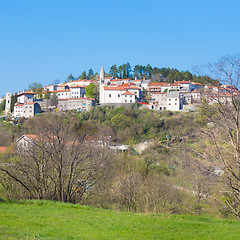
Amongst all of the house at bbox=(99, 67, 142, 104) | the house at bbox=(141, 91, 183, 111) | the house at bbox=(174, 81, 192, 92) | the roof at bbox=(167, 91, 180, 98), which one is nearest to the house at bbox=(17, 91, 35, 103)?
the house at bbox=(99, 67, 142, 104)

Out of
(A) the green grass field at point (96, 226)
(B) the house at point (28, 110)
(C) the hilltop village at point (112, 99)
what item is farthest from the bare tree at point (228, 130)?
(B) the house at point (28, 110)

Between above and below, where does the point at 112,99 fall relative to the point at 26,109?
above

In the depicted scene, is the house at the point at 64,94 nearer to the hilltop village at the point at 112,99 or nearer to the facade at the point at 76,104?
the hilltop village at the point at 112,99

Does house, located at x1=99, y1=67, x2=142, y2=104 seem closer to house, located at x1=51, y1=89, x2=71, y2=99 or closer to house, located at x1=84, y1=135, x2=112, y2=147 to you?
house, located at x1=51, y1=89, x2=71, y2=99

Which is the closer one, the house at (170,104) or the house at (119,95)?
the house at (170,104)

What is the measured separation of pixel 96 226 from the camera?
33.9 ft

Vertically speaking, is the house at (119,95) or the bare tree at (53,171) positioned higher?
the house at (119,95)

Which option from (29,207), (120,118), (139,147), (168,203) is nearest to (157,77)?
(120,118)

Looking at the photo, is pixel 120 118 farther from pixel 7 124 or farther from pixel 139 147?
pixel 7 124

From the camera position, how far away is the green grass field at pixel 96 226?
924cm

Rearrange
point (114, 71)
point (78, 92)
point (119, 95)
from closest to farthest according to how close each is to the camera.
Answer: point (119, 95) < point (78, 92) < point (114, 71)

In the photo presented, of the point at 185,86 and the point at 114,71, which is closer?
the point at 185,86

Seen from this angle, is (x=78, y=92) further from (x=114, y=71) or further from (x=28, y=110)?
(x=114, y=71)

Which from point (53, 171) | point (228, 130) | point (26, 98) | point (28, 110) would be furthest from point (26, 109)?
point (228, 130)
